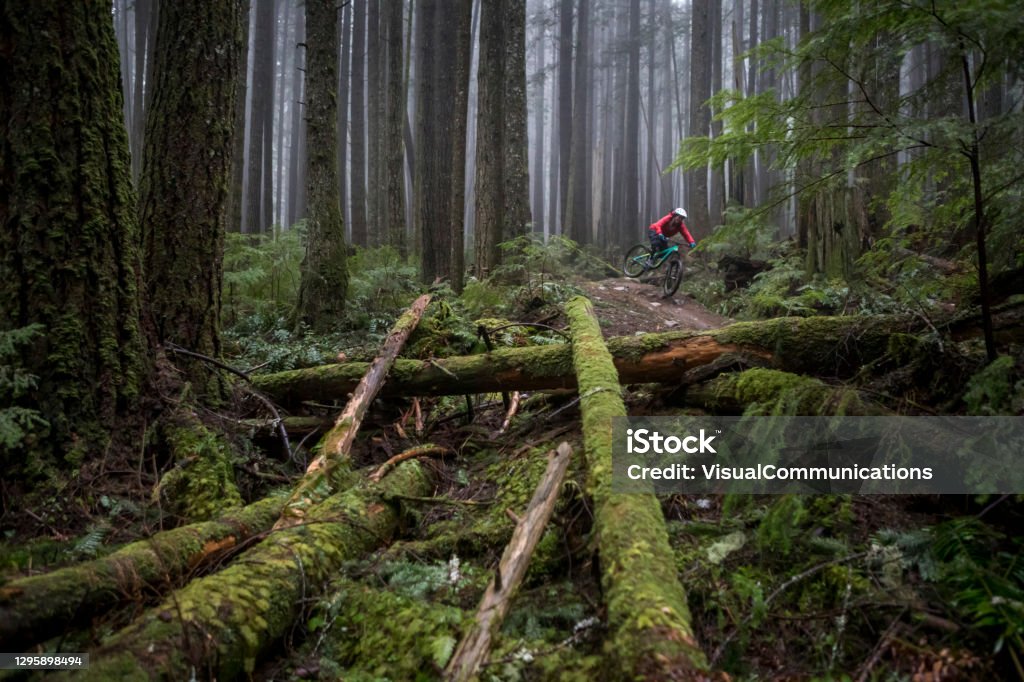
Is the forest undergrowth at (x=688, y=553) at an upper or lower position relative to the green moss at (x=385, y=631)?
upper

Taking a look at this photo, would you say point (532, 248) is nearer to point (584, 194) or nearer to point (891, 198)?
point (891, 198)

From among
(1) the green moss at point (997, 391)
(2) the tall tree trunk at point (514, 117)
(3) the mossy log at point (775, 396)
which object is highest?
(2) the tall tree trunk at point (514, 117)

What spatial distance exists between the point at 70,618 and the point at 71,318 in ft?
6.78

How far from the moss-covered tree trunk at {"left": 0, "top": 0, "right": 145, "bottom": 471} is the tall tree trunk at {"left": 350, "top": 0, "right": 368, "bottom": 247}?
13518 mm

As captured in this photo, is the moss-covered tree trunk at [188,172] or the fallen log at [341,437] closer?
the fallen log at [341,437]

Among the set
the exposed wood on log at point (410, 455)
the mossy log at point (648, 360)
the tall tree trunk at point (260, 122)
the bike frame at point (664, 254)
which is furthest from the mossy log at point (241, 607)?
the tall tree trunk at point (260, 122)

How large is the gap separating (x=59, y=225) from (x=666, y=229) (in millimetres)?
13027

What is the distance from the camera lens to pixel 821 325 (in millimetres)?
4703

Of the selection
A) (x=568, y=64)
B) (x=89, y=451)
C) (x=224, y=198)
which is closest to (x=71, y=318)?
(x=89, y=451)

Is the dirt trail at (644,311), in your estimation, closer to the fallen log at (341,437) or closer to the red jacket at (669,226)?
the red jacket at (669,226)

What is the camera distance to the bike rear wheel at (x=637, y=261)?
16516 mm

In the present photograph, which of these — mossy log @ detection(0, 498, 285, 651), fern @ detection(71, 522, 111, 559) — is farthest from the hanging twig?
fern @ detection(71, 522, 111, 559)

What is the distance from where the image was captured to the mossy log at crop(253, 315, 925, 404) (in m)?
4.56

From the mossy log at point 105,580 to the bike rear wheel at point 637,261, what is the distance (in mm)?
14241
